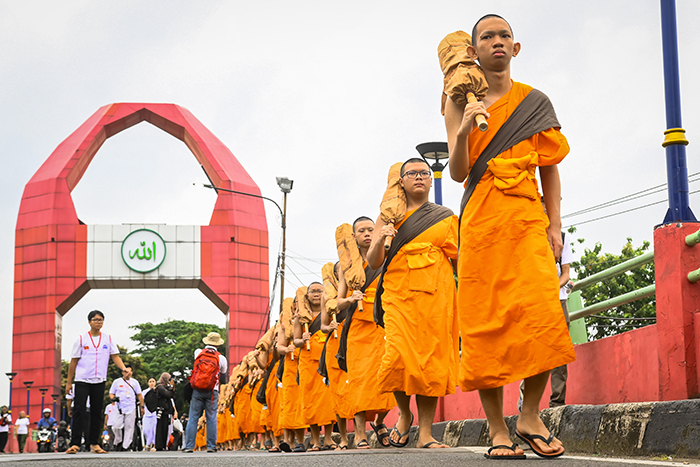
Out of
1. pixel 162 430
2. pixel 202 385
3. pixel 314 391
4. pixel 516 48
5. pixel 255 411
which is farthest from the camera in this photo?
pixel 162 430

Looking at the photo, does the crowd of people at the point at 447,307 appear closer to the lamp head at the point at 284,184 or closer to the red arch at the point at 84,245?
the lamp head at the point at 284,184

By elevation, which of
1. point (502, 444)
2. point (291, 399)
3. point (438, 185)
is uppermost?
point (438, 185)

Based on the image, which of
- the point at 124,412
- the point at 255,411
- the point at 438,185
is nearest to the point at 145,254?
the point at 124,412

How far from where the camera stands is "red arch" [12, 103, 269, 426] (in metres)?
36.7

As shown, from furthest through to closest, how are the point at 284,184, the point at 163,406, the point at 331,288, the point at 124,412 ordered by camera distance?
the point at 284,184
the point at 163,406
the point at 124,412
the point at 331,288

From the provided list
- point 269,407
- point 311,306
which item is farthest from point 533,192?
point 269,407

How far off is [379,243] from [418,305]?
1.82ft

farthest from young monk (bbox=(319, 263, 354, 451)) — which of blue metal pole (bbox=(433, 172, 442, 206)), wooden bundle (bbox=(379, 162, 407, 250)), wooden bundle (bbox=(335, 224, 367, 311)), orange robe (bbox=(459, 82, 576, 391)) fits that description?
orange robe (bbox=(459, 82, 576, 391))

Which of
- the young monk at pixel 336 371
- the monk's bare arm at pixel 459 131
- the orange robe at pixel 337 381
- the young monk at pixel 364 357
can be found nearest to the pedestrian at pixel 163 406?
the young monk at pixel 336 371

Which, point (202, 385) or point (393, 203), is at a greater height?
point (393, 203)

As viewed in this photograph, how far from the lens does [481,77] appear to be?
4.61m

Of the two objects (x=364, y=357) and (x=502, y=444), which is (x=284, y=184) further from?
(x=502, y=444)

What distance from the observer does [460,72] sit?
459 centimetres

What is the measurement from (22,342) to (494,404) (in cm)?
3504
